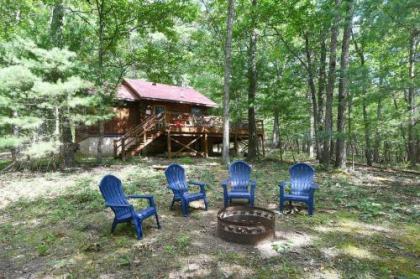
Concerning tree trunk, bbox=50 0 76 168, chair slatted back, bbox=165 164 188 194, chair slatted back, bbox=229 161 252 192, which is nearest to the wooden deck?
tree trunk, bbox=50 0 76 168

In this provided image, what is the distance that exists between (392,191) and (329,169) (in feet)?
9.58

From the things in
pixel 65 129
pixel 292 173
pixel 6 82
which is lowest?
pixel 292 173

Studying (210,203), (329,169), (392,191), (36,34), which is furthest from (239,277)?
(36,34)

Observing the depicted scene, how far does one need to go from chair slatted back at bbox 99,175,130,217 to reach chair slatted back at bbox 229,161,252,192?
250 cm

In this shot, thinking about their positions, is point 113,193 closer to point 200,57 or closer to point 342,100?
point 342,100

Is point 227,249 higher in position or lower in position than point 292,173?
lower

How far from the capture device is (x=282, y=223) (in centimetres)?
540

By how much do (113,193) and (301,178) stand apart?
3.86 meters

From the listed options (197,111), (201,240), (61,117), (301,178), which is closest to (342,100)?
(301,178)

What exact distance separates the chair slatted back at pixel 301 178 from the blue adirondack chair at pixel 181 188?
194cm

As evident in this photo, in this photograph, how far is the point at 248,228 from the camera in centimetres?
468

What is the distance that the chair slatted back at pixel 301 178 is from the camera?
624 cm

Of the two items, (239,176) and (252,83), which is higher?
(252,83)

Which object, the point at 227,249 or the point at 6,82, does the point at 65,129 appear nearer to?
the point at 6,82
